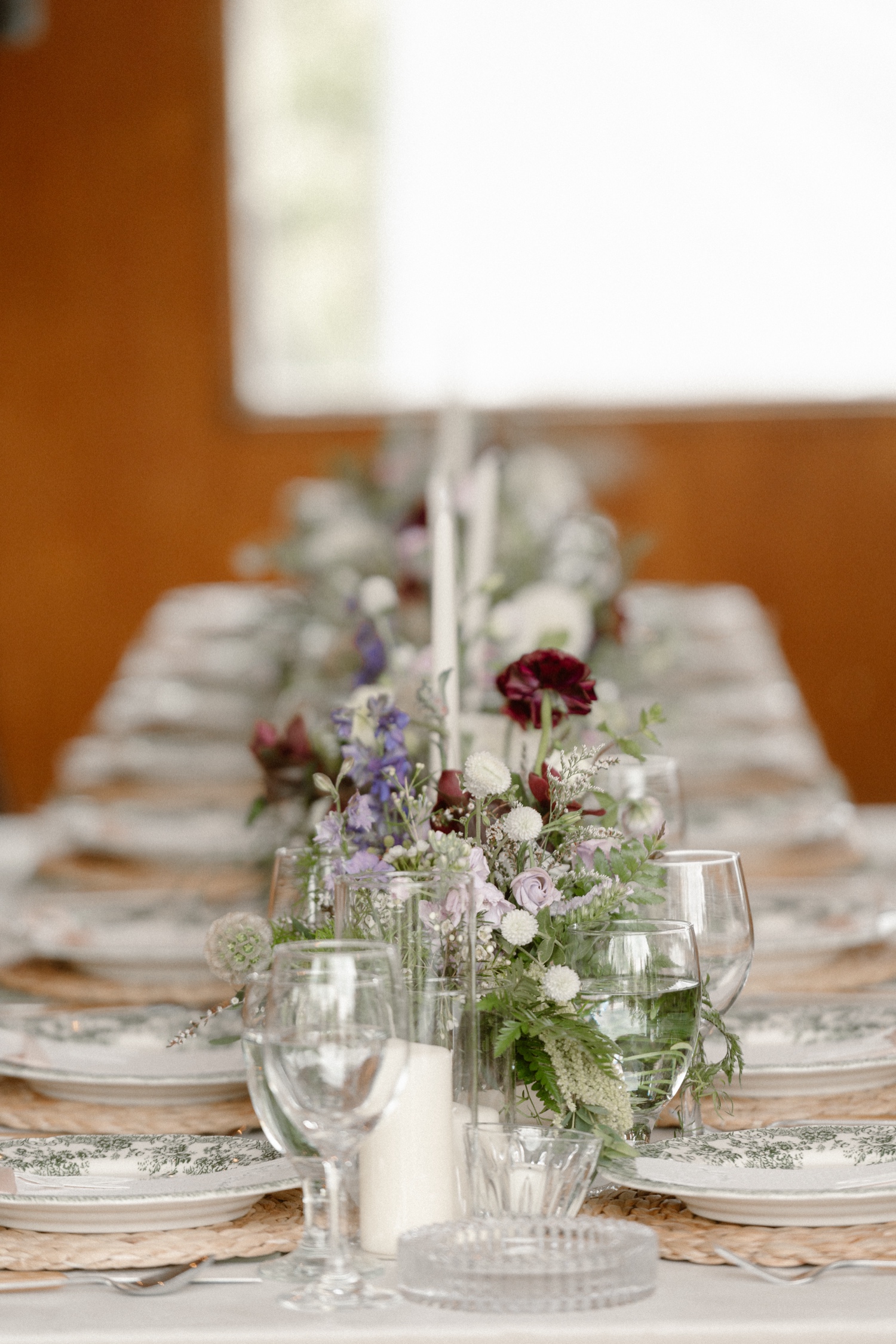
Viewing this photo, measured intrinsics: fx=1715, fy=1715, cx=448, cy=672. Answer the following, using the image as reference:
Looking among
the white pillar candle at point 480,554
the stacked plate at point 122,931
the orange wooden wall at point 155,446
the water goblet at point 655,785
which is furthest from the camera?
the orange wooden wall at point 155,446

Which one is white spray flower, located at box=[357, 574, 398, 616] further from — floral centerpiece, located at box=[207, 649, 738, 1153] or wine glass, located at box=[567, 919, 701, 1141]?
wine glass, located at box=[567, 919, 701, 1141]

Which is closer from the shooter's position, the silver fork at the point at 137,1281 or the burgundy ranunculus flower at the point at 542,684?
the silver fork at the point at 137,1281

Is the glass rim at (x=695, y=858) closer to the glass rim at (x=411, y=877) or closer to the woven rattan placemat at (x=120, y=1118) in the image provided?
the glass rim at (x=411, y=877)

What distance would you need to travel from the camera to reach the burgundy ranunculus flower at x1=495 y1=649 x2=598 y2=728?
0.94 meters

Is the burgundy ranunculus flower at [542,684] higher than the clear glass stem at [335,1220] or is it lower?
higher

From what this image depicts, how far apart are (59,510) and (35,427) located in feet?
0.89

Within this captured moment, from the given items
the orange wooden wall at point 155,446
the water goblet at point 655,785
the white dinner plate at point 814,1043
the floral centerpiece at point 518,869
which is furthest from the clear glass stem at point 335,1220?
the orange wooden wall at point 155,446

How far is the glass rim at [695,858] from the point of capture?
948mm

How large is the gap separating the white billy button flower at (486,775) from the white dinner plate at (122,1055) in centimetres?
22

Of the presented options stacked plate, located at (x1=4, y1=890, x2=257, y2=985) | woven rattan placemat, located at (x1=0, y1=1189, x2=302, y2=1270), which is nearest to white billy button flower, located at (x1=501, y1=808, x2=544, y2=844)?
woven rattan placemat, located at (x1=0, y1=1189, x2=302, y2=1270)

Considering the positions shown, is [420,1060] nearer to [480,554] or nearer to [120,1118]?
[120,1118]

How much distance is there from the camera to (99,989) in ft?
4.49

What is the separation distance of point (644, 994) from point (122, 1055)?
455mm

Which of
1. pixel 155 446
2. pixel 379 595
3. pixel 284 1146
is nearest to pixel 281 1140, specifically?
pixel 284 1146
